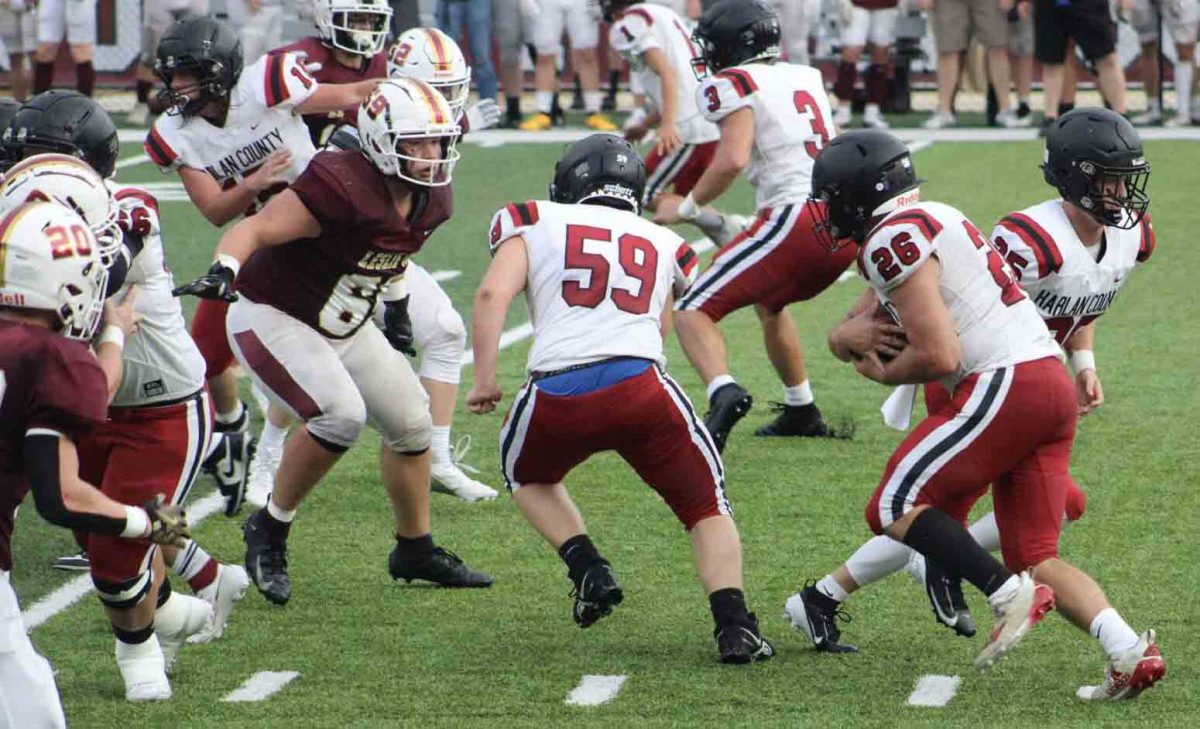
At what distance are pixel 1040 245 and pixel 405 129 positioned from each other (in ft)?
5.65

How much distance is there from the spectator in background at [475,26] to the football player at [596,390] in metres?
11.1

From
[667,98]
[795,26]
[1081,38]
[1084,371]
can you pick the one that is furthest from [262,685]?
[795,26]

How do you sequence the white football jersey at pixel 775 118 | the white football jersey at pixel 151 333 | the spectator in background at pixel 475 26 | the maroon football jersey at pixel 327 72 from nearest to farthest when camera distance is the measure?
the white football jersey at pixel 151 333, the maroon football jersey at pixel 327 72, the white football jersey at pixel 775 118, the spectator in background at pixel 475 26

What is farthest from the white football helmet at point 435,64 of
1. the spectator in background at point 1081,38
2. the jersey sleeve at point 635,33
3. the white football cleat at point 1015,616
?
the spectator in background at point 1081,38

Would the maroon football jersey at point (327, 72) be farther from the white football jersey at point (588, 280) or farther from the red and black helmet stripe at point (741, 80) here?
the white football jersey at point (588, 280)

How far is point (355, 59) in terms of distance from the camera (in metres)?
7.48

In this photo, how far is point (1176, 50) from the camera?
15906 millimetres

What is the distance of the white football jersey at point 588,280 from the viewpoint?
17.2ft

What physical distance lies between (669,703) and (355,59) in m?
3.46

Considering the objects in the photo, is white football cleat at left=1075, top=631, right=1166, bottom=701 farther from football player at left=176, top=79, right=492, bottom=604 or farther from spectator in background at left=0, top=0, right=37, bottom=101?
spectator in background at left=0, top=0, right=37, bottom=101

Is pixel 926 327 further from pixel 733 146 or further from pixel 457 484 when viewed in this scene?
pixel 733 146

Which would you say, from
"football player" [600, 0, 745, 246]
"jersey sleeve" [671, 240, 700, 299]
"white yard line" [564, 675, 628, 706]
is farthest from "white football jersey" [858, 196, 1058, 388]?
"football player" [600, 0, 745, 246]

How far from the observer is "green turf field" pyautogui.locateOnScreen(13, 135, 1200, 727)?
15.8 feet

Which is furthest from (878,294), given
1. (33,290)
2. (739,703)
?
(33,290)
